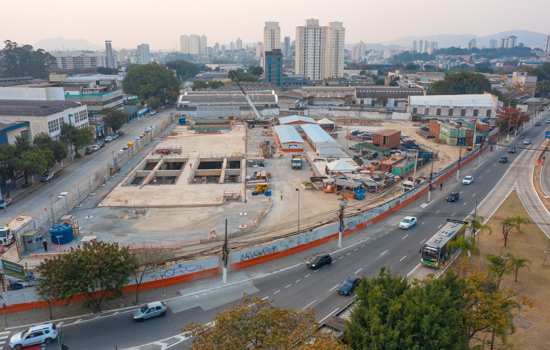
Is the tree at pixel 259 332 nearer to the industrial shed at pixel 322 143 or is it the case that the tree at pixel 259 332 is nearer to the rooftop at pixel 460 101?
the industrial shed at pixel 322 143

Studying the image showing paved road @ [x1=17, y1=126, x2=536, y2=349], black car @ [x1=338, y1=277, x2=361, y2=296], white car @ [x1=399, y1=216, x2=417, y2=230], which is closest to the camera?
paved road @ [x1=17, y1=126, x2=536, y2=349]

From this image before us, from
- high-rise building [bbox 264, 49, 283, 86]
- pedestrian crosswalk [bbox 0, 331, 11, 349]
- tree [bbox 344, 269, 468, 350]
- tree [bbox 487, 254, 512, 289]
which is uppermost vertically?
high-rise building [bbox 264, 49, 283, 86]

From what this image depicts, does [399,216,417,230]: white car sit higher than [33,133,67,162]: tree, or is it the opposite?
[33,133,67,162]: tree

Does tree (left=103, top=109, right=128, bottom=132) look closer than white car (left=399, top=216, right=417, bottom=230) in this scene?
No

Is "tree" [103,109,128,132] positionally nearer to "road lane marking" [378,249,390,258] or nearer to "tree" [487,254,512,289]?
"road lane marking" [378,249,390,258]

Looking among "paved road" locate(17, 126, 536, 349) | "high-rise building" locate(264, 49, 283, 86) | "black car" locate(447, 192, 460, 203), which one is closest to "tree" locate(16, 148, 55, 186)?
"paved road" locate(17, 126, 536, 349)

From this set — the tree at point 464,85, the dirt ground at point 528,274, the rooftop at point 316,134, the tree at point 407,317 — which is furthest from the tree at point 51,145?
the tree at point 464,85

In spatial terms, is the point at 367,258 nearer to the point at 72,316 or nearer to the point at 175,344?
the point at 175,344
